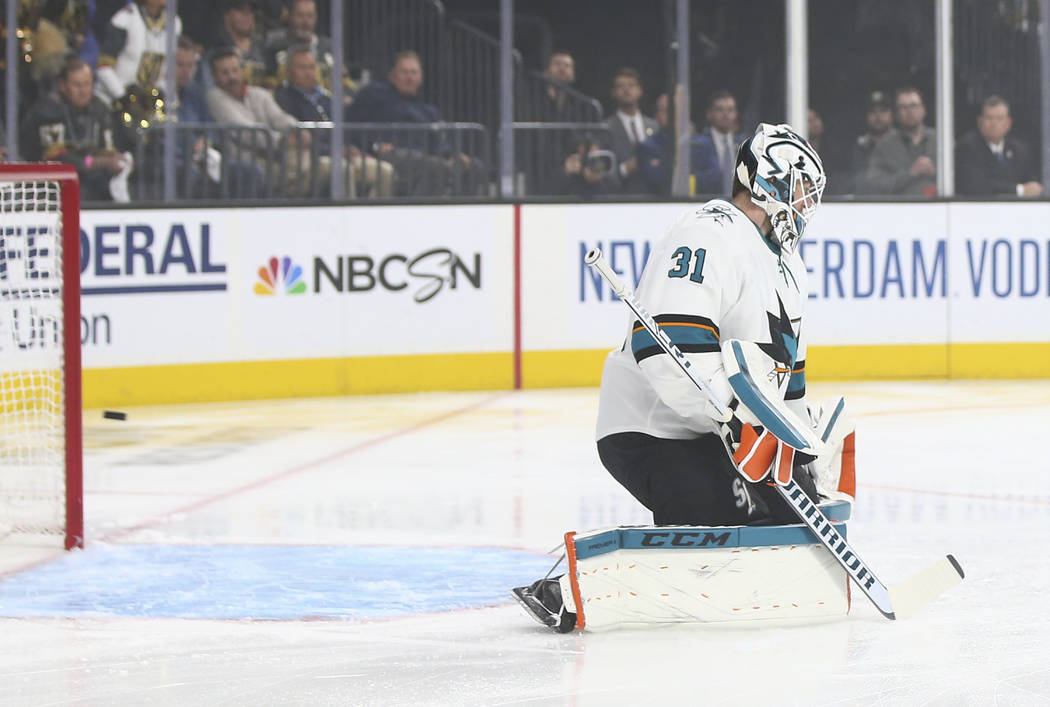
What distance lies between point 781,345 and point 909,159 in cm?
620

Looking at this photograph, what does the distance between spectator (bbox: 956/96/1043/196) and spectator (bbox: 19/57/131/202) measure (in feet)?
14.5

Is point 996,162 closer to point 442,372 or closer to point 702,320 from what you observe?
point 442,372

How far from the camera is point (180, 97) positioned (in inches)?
327

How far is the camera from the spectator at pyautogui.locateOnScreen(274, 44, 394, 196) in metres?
A: 8.61

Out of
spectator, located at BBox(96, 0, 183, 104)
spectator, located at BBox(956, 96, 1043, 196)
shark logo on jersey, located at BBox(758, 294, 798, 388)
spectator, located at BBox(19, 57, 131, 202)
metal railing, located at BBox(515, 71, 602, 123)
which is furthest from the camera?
spectator, located at BBox(956, 96, 1043, 196)

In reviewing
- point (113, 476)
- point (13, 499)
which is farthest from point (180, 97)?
point (13, 499)

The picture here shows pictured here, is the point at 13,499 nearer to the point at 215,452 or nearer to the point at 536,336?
the point at 215,452

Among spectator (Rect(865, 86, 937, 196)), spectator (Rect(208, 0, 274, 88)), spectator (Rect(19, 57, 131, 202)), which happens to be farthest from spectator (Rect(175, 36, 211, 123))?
spectator (Rect(865, 86, 937, 196))

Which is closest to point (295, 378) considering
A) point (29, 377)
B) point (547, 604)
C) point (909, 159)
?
point (29, 377)

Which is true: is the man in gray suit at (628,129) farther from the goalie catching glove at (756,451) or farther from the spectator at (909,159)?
the goalie catching glove at (756,451)

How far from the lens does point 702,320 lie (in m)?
3.33

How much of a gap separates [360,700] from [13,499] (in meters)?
2.65

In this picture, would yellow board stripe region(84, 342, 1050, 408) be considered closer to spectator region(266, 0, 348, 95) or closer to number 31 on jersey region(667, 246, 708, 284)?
spectator region(266, 0, 348, 95)

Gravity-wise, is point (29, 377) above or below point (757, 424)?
below
